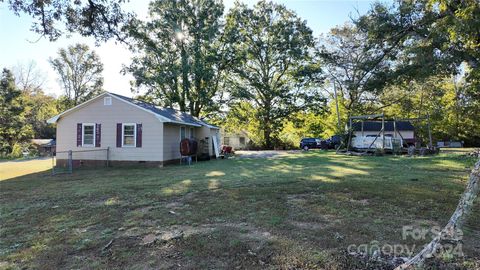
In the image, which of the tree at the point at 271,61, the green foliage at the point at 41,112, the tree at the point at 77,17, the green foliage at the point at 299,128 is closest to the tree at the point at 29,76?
the green foliage at the point at 41,112

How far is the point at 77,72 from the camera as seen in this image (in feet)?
121

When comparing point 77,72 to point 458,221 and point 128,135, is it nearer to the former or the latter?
point 128,135

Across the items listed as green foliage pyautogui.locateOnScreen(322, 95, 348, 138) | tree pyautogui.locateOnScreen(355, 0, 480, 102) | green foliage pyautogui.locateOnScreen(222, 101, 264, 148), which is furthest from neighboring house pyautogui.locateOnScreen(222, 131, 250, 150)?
tree pyautogui.locateOnScreen(355, 0, 480, 102)

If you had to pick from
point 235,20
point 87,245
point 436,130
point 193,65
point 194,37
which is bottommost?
point 87,245

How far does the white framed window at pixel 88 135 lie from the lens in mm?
14617

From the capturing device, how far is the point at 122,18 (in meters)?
7.63

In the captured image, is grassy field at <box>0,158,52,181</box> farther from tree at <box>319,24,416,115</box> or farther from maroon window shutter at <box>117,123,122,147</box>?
tree at <box>319,24,416,115</box>

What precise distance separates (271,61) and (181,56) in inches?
397

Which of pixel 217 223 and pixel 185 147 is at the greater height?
pixel 185 147

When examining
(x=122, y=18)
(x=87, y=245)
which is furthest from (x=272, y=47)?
(x=87, y=245)

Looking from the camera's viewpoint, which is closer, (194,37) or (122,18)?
(122,18)

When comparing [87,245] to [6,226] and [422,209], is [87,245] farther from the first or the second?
[422,209]

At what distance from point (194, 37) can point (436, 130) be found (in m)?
32.7

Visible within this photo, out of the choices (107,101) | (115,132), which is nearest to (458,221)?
(115,132)
